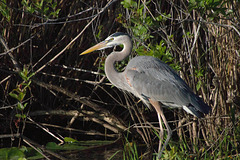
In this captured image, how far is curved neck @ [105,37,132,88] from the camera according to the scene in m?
4.37

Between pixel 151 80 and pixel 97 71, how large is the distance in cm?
126

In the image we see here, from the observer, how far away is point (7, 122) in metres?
5.30

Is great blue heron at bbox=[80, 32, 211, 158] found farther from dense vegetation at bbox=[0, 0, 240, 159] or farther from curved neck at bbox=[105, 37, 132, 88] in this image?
dense vegetation at bbox=[0, 0, 240, 159]

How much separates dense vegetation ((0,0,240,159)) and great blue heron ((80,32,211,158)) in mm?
130

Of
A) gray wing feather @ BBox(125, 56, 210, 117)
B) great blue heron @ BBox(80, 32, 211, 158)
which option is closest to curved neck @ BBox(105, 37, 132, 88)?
great blue heron @ BBox(80, 32, 211, 158)

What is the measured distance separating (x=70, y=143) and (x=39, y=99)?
93 cm

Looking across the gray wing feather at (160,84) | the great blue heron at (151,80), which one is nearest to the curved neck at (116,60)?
the great blue heron at (151,80)

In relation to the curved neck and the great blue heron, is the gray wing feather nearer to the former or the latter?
the great blue heron

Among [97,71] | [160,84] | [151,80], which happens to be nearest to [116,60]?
[151,80]

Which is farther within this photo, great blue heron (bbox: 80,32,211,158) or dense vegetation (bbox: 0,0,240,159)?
dense vegetation (bbox: 0,0,240,159)

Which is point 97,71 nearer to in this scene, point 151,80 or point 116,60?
point 116,60

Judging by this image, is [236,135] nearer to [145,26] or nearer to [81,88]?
[145,26]

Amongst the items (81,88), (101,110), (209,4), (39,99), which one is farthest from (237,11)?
(39,99)

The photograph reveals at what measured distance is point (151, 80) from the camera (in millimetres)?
4367
